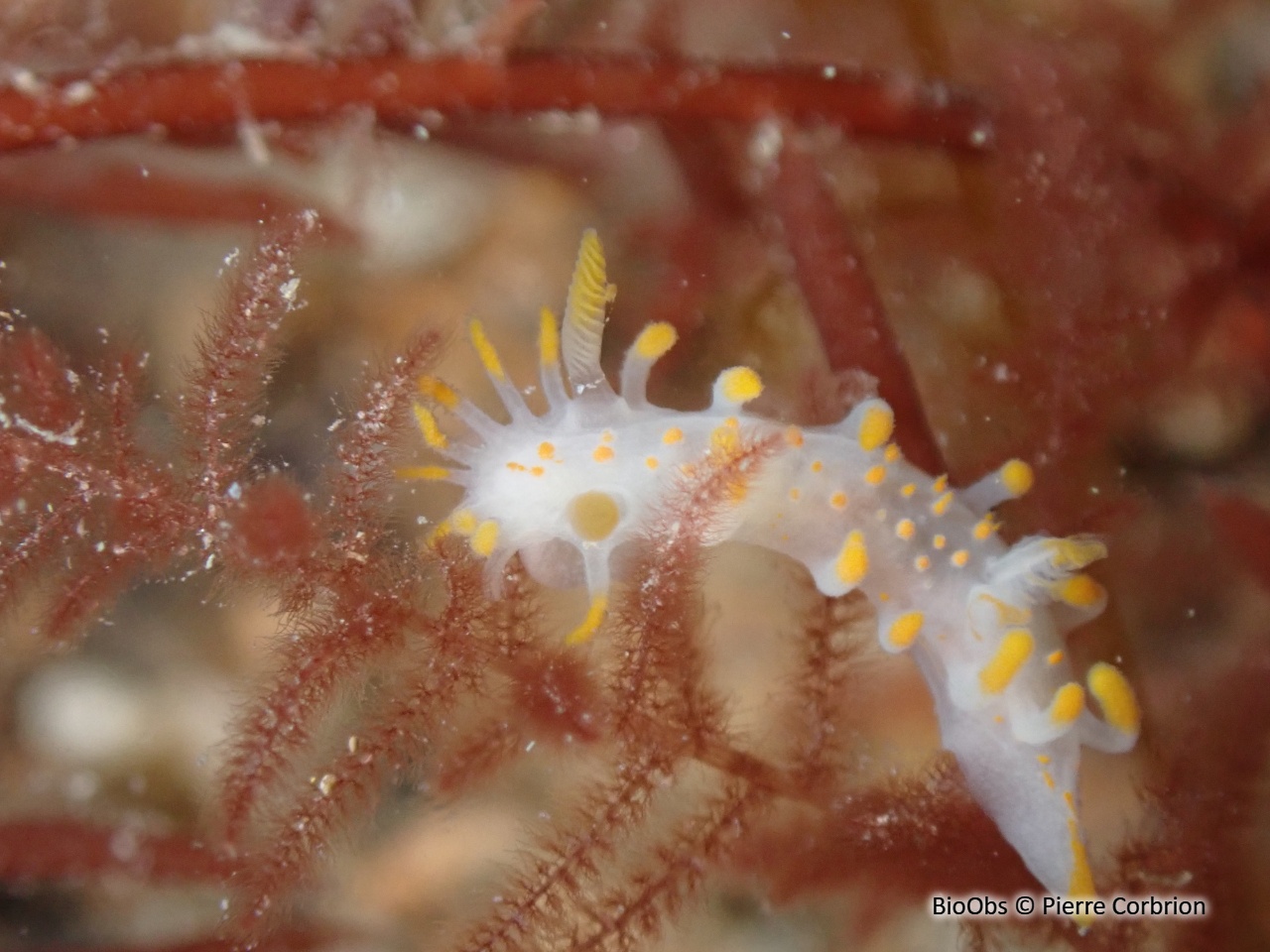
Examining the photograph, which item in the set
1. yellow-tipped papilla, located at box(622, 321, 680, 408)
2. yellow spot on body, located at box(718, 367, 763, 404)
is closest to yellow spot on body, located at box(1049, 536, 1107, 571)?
yellow spot on body, located at box(718, 367, 763, 404)

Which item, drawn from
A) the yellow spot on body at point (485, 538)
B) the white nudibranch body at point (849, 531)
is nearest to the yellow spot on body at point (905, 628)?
the white nudibranch body at point (849, 531)

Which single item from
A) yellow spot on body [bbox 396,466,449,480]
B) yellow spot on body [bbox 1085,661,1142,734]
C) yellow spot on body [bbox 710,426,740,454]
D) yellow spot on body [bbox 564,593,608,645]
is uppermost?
yellow spot on body [bbox 396,466,449,480]

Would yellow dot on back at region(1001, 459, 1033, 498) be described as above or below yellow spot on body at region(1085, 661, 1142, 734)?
above

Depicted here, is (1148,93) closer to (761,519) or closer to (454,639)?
(761,519)

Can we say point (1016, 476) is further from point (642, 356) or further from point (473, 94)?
point (473, 94)

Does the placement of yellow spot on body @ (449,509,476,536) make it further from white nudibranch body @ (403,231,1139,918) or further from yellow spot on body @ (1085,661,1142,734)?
yellow spot on body @ (1085,661,1142,734)

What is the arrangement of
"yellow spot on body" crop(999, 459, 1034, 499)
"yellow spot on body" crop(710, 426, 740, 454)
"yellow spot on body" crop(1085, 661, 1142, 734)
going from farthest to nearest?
"yellow spot on body" crop(999, 459, 1034, 499)
"yellow spot on body" crop(1085, 661, 1142, 734)
"yellow spot on body" crop(710, 426, 740, 454)
